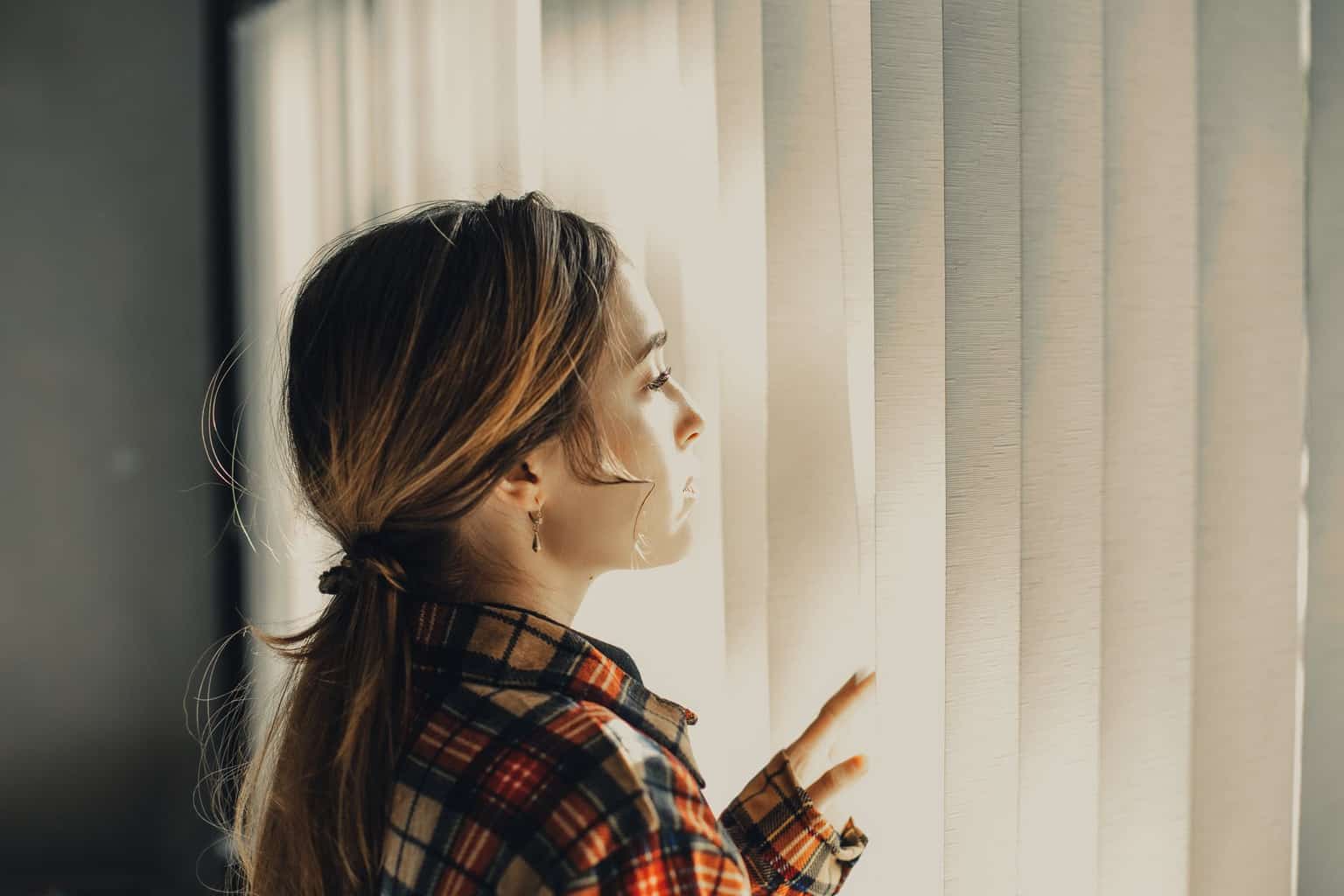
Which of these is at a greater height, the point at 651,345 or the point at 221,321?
the point at 221,321

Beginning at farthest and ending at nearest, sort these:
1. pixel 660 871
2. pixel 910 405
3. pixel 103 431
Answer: pixel 103 431
pixel 910 405
pixel 660 871

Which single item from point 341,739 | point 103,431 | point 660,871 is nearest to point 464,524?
point 341,739

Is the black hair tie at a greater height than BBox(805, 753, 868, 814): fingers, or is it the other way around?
the black hair tie

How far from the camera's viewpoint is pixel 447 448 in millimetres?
723

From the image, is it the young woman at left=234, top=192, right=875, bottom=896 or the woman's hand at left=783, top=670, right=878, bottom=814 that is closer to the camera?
the young woman at left=234, top=192, right=875, bottom=896

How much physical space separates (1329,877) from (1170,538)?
0.24m

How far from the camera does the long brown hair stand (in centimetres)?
72

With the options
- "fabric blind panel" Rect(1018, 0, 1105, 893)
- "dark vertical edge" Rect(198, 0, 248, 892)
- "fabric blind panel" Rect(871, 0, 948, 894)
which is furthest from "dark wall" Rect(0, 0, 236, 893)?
"fabric blind panel" Rect(1018, 0, 1105, 893)

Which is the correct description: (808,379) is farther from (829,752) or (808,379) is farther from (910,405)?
(829,752)

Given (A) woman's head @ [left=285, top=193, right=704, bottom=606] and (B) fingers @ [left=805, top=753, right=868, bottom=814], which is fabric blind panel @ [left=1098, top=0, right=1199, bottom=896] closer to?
(B) fingers @ [left=805, top=753, right=868, bottom=814]

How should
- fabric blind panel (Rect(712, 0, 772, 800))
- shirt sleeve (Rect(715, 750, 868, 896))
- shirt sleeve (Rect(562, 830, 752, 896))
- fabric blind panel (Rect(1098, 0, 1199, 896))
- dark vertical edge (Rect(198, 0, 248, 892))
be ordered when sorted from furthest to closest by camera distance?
dark vertical edge (Rect(198, 0, 248, 892))
fabric blind panel (Rect(712, 0, 772, 800))
shirt sleeve (Rect(715, 750, 868, 896))
fabric blind panel (Rect(1098, 0, 1199, 896))
shirt sleeve (Rect(562, 830, 752, 896))

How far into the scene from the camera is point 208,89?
7.16 ft

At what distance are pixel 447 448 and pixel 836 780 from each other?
0.42 meters

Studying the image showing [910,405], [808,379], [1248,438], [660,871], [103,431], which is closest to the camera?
[660,871]
